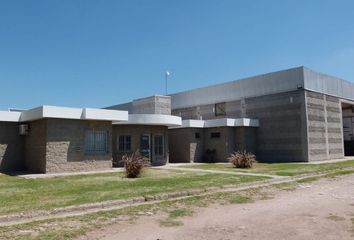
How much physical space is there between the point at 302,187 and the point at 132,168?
24.4 feet

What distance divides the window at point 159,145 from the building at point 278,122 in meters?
3.44

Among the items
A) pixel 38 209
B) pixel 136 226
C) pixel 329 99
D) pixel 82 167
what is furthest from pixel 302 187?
pixel 329 99

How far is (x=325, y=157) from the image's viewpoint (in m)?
29.9

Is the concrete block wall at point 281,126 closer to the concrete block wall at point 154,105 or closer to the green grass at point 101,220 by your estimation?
the concrete block wall at point 154,105

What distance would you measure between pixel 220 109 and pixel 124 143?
12.7 meters

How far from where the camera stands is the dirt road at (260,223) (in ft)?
22.0

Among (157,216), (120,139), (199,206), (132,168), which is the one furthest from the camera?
(120,139)

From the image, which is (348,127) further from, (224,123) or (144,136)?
(144,136)

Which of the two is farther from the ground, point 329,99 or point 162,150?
point 329,99

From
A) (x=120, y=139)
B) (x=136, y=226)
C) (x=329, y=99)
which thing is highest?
(x=329, y=99)

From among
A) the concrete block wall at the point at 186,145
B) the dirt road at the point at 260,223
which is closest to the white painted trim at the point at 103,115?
the concrete block wall at the point at 186,145

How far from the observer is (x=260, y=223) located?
7668 mm

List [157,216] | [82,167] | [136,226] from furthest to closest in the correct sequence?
[82,167] → [157,216] → [136,226]

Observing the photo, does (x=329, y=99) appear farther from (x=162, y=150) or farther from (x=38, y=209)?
(x=38, y=209)
